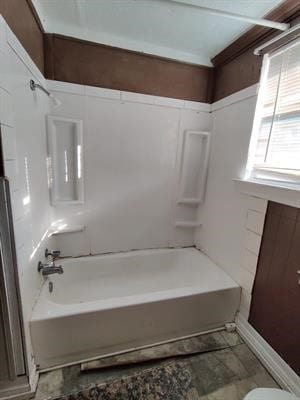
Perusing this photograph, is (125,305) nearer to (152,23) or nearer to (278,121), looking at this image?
(278,121)

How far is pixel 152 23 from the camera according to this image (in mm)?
1489

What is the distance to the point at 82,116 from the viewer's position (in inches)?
68.6

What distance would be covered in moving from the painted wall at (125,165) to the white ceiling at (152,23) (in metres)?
0.41

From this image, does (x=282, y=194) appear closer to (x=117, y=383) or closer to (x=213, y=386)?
(x=213, y=386)

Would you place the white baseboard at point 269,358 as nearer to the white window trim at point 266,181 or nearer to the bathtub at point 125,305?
the bathtub at point 125,305

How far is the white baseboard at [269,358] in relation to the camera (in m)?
1.22

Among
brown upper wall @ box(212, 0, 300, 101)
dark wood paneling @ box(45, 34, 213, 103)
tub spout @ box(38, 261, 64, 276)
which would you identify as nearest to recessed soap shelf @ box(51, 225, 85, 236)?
tub spout @ box(38, 261, 64, 276)

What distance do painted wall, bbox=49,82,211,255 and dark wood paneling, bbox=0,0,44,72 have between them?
0.28 metres

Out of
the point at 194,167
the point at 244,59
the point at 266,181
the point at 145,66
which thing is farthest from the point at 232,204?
the point at 145,66

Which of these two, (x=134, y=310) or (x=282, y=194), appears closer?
(x=282, y=194)

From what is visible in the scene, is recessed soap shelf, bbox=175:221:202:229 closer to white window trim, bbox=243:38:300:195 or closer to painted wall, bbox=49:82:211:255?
painted wall, bbox=49:82:211:255

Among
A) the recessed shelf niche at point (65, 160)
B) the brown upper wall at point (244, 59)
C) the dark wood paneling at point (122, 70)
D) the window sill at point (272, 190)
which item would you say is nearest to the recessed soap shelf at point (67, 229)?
the recessed shelf niche at point (65, 160)

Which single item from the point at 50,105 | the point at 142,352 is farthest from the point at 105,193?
the point at 142,352

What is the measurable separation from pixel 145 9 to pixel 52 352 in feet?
7.52
